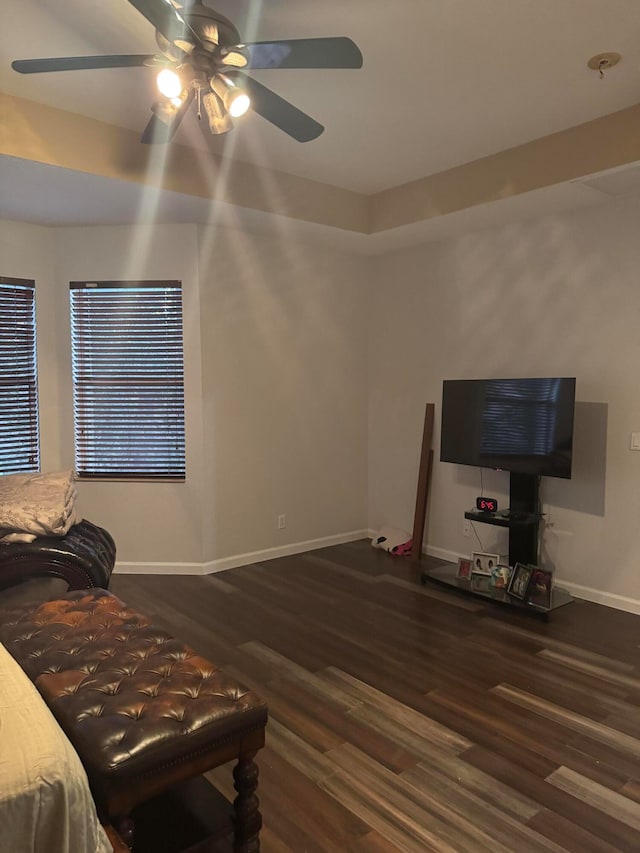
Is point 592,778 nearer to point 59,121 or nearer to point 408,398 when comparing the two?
point 408,398

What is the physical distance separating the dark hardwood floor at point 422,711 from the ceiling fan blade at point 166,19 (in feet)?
8.69

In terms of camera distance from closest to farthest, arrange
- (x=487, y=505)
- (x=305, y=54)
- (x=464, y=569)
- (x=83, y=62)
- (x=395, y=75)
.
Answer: (x=305, y=54)
(x=83, y=62)
(x=395, y=75)
(x=487, y=505)
(x=464, y=569)

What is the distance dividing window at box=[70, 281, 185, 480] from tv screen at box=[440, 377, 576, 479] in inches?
81.0

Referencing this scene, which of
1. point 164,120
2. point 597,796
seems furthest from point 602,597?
point 164,120

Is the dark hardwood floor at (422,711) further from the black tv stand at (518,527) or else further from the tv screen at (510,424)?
the tv screen at (510,424)

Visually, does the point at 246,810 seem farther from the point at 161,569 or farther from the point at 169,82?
the point at 161,569

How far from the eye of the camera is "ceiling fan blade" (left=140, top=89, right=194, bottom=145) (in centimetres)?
251

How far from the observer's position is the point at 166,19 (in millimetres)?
1966

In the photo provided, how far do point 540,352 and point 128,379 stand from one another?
9.96 ft

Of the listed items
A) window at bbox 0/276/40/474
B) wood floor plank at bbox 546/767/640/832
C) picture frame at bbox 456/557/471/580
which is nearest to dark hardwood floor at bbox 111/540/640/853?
wood floor plank at bbox 546/767/640/832

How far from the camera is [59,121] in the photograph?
3340 millimetres

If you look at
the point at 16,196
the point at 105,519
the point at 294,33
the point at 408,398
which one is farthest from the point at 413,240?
the point at 105,519

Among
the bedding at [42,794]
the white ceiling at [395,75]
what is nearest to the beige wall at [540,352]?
the white ceiling at [395,75]

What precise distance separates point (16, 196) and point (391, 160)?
2384 mm
